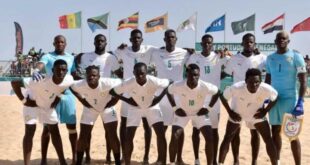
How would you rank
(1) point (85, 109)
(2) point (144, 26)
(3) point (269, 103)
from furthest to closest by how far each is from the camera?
(2) point (144, 26) < (1) point (85, 109) < (3) point (269, 103)

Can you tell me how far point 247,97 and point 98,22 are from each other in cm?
2690

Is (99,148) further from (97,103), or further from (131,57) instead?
(131,57)

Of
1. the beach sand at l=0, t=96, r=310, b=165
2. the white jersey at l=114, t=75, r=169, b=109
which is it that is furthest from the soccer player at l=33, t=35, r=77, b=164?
the beach sand at l=0, t=96, r=310, b=165

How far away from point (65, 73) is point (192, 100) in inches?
82.2

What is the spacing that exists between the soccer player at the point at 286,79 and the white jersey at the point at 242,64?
0.30 meters

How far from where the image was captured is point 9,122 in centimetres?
1258

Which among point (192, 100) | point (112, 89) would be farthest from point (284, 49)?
point (112, 89)

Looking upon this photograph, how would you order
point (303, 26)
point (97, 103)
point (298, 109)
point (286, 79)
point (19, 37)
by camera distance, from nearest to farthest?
point (298, 109), point (286, 79), point (97, 103), point (303, 26), point (19, 37)

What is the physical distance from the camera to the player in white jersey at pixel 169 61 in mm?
7340

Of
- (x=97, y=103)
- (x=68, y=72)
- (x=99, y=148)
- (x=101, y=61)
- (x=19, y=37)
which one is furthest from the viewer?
(x=19, y=37)

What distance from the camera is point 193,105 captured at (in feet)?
22.2

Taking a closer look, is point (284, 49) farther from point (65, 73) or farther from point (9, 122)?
point (9, 122)

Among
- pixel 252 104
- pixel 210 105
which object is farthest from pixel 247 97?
pixel 210 105

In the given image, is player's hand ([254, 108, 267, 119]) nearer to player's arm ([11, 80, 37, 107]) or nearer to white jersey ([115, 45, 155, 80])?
white jersey ([115, 45, 155, 80])
